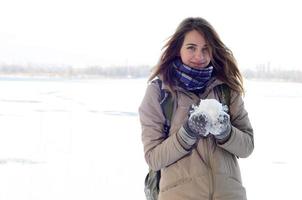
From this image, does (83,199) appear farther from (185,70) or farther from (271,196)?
(185,70)

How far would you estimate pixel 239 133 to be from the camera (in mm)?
1874

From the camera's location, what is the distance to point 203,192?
6.07 feet

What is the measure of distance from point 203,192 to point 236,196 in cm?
15

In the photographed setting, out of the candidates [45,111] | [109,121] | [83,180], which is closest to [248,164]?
[83,180]

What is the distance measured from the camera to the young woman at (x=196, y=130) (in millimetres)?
1831

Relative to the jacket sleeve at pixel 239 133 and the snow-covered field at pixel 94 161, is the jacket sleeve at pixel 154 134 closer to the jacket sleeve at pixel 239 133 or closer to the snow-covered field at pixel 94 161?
the jacket sleeve at pixel 239 133

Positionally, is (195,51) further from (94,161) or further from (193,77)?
(94,161)

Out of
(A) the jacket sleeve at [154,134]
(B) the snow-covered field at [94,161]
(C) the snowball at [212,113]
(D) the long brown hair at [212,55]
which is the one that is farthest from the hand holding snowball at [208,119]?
(B) the snow-covered field at [94,161]

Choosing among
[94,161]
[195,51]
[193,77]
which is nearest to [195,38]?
[195,51]

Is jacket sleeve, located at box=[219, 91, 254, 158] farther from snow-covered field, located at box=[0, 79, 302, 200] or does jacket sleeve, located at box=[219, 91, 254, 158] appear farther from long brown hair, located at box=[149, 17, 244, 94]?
snow-covered field, located at box=[0, 79, 302, 200]

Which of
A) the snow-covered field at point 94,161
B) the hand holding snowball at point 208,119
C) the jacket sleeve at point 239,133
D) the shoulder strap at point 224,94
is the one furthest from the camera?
the snow-covered field at point 94,161

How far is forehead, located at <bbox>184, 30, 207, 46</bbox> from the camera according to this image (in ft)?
6.62

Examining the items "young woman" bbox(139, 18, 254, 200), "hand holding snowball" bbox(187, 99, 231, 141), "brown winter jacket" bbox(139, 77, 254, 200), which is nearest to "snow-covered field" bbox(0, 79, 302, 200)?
"young woman" bbox(139, 18, 254, 200)

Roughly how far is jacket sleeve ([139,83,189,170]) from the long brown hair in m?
0.11
